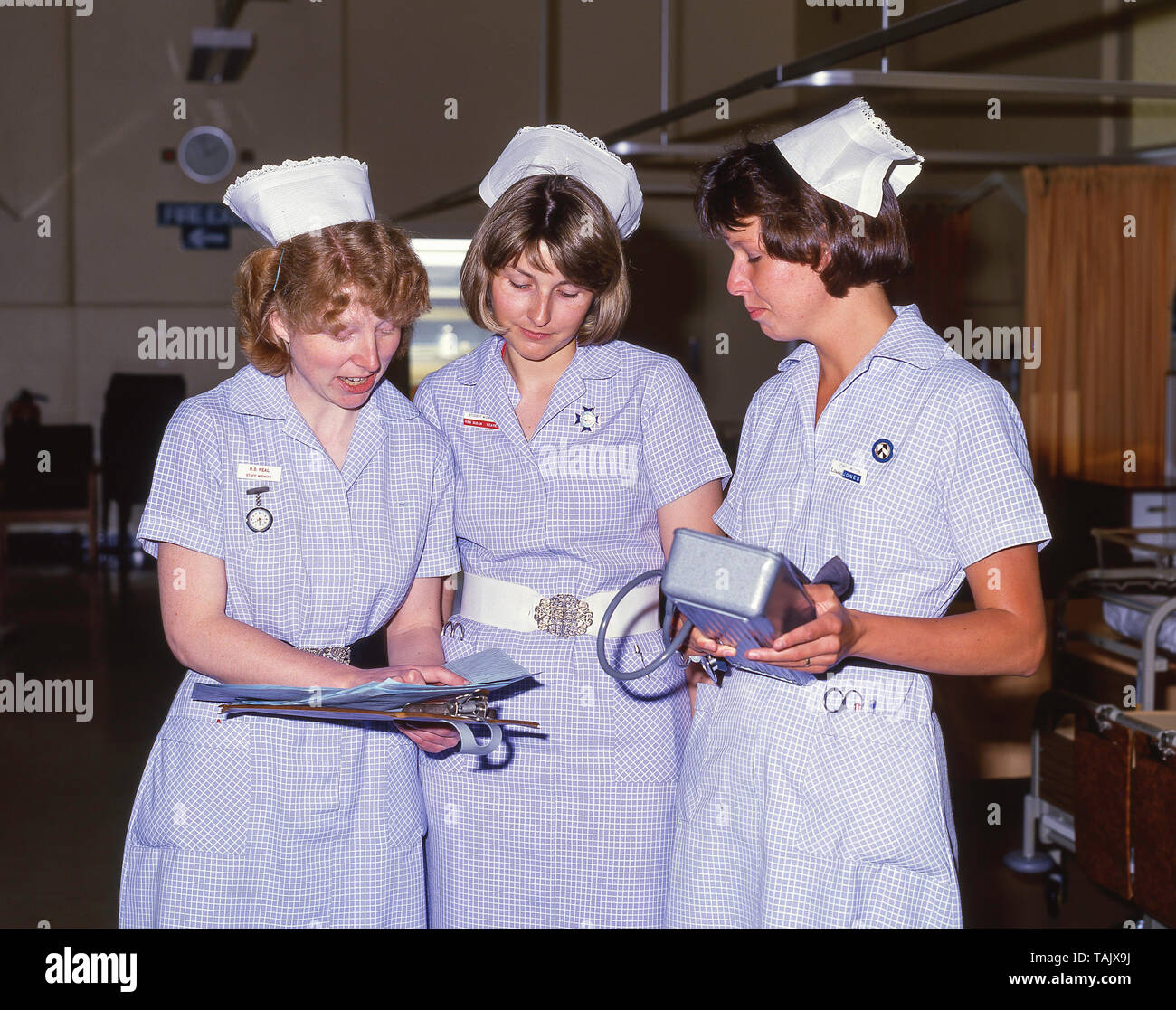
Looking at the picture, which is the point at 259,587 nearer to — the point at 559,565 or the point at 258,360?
the point at 258,360

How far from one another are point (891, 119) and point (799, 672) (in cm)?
904

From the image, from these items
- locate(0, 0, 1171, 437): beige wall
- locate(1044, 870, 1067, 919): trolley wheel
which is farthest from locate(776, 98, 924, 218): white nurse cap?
locate(0, 0, 1171, 437): beige wall

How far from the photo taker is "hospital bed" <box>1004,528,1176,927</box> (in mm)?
2850

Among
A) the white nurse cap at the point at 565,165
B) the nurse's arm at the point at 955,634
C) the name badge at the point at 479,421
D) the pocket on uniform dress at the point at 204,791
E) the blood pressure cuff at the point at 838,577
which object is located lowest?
the pocket on uniform dress at the point at 204,791

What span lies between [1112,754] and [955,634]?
192 centimetres

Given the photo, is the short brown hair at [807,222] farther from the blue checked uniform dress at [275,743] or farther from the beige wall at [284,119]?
the beige wall at [284,119]

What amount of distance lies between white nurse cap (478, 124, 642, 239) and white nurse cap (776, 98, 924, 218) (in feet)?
1.24

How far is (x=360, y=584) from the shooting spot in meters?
1.70

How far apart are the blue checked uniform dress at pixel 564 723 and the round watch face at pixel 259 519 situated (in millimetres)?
336

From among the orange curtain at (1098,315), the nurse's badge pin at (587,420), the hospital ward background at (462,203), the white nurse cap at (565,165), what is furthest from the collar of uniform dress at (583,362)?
the orange curtain at (1098,315)

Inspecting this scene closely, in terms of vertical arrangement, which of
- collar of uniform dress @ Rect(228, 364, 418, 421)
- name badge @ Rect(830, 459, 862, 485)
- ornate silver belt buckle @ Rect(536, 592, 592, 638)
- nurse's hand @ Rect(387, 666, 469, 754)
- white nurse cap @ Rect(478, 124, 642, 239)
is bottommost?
nurse's hand @ Rect(387, 666, 469, 754)

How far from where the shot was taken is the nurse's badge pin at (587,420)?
6.27 feet

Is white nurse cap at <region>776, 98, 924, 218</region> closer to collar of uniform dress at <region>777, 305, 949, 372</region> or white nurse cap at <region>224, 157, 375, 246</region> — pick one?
collar of uniform dress at <region>777, 305, 949, 372</region>
